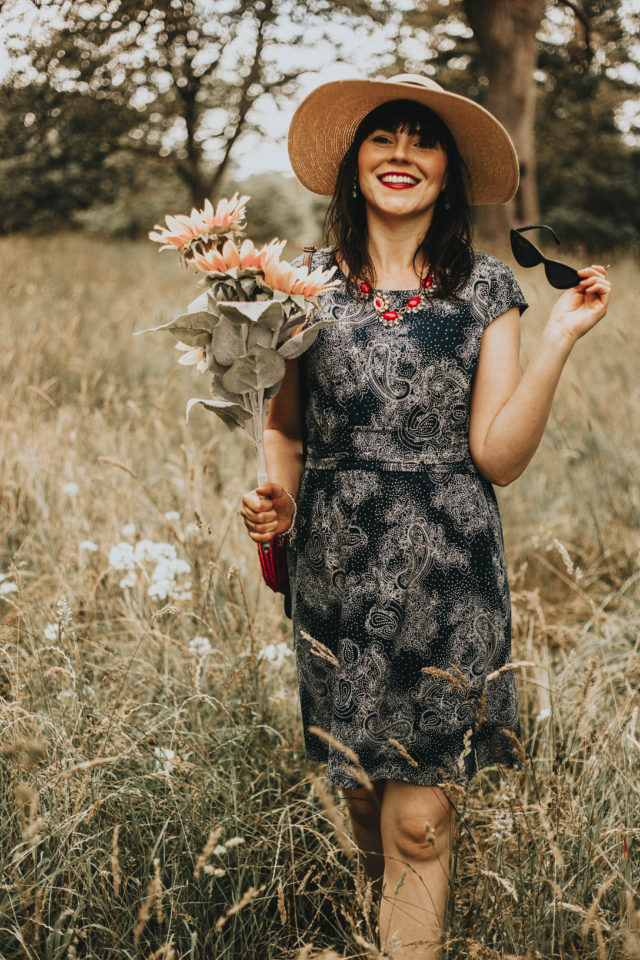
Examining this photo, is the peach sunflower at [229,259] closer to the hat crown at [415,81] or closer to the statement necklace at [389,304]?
the statement necklace at [389,304]

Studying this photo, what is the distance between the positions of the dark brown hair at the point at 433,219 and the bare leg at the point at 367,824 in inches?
47.2

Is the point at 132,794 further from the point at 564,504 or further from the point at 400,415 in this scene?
the point at 564,504

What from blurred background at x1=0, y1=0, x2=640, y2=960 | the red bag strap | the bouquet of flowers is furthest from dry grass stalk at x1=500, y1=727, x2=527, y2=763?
the red bag strap

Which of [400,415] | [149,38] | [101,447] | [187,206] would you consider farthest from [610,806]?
[187,206]

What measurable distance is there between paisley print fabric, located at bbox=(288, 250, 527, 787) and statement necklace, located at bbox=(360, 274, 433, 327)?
0.01 m

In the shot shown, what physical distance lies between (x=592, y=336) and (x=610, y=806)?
4.79 metres

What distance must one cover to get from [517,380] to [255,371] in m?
0.61

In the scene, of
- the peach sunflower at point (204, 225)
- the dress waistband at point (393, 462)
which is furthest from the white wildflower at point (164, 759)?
the peach sunflower at point (204, 225)

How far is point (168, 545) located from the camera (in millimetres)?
2551

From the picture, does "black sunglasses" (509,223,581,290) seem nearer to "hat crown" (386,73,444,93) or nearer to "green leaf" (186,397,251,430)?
"hat crown" (386,73,444,93)

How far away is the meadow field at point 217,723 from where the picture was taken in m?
1.58

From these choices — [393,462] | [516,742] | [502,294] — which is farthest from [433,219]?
[516,742]

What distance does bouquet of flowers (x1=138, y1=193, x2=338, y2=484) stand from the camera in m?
1.36

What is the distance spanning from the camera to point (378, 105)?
1.82m
